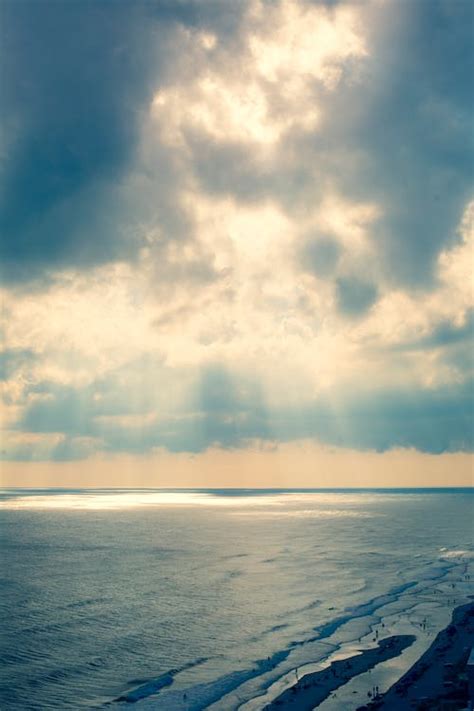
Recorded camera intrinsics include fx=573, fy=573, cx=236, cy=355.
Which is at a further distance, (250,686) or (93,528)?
(93,528)

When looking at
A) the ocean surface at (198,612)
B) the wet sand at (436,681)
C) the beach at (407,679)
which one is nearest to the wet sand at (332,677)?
the beach at (407,679)

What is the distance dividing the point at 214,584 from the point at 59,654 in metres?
33.6

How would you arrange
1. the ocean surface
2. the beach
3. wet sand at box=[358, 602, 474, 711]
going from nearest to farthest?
1. wet sand at box=[358, 602, 474, 711]
2. the beach
3. the ocean surface

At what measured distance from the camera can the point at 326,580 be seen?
270ft

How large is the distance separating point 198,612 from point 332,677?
24907 mm

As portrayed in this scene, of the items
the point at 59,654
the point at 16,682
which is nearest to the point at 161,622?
the point at 59,654

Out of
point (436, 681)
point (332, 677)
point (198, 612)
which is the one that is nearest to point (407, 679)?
point (436, 681)

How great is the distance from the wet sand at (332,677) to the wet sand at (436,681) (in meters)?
3.01

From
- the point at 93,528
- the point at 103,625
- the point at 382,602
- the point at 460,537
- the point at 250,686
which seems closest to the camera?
the point at 250,686

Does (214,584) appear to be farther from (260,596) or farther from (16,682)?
(16,682)

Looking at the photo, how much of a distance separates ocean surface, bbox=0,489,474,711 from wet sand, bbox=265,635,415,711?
1.50 metres

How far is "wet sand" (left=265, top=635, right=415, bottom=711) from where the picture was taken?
37.4 m

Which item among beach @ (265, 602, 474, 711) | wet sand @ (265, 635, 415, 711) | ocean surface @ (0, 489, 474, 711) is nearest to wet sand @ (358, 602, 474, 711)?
beach @ (265, 602, 474, 711)

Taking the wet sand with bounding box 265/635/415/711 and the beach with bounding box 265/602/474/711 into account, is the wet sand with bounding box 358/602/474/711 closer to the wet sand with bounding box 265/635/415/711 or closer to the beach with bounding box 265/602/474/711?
the beach with bounding box 265/602/474/711
